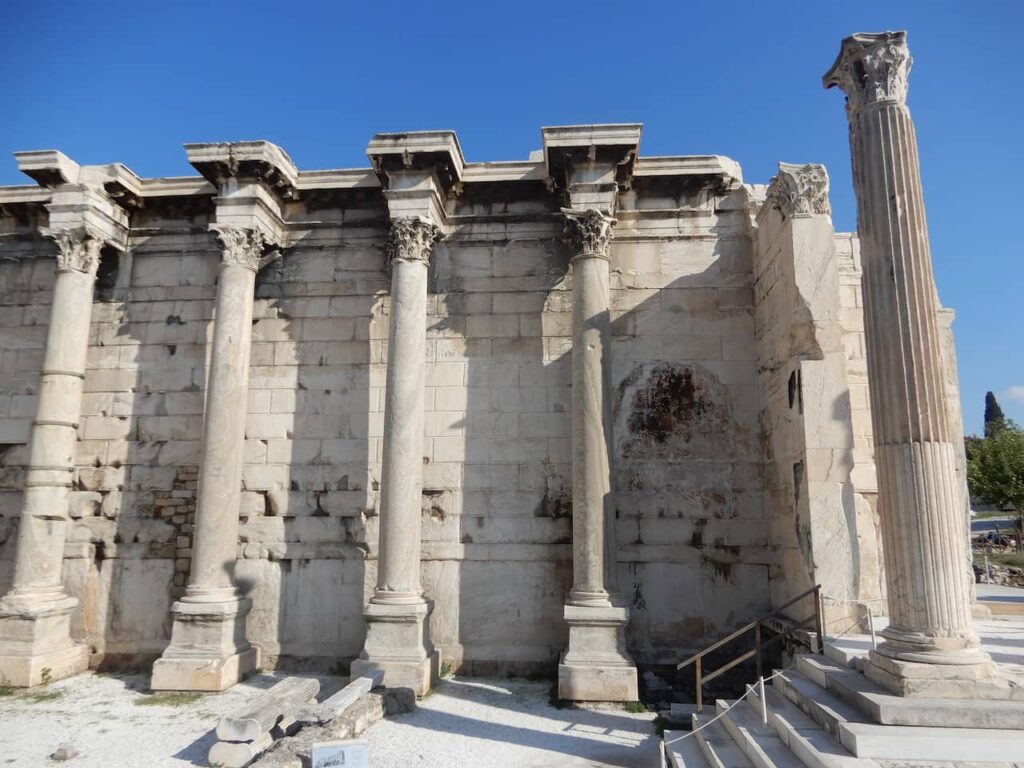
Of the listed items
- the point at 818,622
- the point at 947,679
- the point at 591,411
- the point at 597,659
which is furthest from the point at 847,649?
the point at 591,411

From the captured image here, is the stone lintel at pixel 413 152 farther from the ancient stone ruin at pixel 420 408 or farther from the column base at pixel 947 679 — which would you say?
the column base at pixel 947 679

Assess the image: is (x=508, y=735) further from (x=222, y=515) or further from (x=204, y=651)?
(x=222, y=515)

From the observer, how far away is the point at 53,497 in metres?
9.52

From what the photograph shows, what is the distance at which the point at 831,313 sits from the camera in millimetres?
7832

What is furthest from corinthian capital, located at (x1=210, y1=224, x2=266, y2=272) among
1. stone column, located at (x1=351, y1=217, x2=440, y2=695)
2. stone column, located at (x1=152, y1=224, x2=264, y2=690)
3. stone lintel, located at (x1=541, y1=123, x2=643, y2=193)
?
stone lintel, located at (x1=541, y1=123, x2=643, y2=193)

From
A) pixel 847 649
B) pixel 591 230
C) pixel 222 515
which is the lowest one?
pixel 847 649

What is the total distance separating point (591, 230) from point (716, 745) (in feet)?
20.3

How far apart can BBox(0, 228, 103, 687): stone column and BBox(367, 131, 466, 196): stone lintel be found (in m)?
4.61

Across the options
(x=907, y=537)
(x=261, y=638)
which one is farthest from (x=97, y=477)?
(x=907, y=537)

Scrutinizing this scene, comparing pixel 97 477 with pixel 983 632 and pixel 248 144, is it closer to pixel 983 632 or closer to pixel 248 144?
pixel 248 144

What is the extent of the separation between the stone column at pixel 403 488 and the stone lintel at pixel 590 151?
6.49 feet

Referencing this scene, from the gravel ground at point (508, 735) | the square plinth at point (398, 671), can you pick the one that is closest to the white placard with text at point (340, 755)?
the gravel ground at point (508, 735)

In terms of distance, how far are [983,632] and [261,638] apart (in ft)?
29.7

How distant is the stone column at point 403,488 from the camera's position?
8.27 meters
